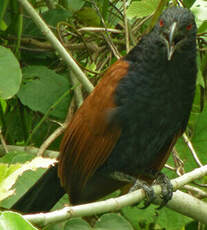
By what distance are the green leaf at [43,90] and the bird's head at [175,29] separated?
70 centimetres

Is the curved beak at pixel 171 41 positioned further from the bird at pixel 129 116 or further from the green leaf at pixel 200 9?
the green leaf at pixel 200 9

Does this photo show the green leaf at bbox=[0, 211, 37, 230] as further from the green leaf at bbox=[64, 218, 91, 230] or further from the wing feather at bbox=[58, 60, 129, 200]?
the wing feather at bbox=[58, 60, 129, 200]

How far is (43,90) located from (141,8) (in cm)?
62

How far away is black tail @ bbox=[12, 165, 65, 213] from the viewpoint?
2.01 m

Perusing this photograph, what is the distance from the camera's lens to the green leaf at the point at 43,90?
2385mm

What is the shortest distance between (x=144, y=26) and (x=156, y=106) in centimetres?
86

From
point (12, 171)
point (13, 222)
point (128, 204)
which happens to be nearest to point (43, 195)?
point (128, 204)

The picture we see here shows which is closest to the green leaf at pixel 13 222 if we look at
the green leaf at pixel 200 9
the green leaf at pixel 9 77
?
the green leaf at pixel 9 77

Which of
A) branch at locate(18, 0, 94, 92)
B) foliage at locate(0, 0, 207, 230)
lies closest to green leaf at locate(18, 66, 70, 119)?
foliage at locate(0, 0, 207, 230)

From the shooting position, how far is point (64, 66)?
269cm

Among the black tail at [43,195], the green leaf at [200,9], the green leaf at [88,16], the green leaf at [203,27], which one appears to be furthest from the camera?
the green leaf at [88,16]

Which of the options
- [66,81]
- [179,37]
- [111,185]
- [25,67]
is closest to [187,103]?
[179,37]

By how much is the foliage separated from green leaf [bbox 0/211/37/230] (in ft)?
4.49

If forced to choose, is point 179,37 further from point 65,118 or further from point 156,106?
point 65,118
